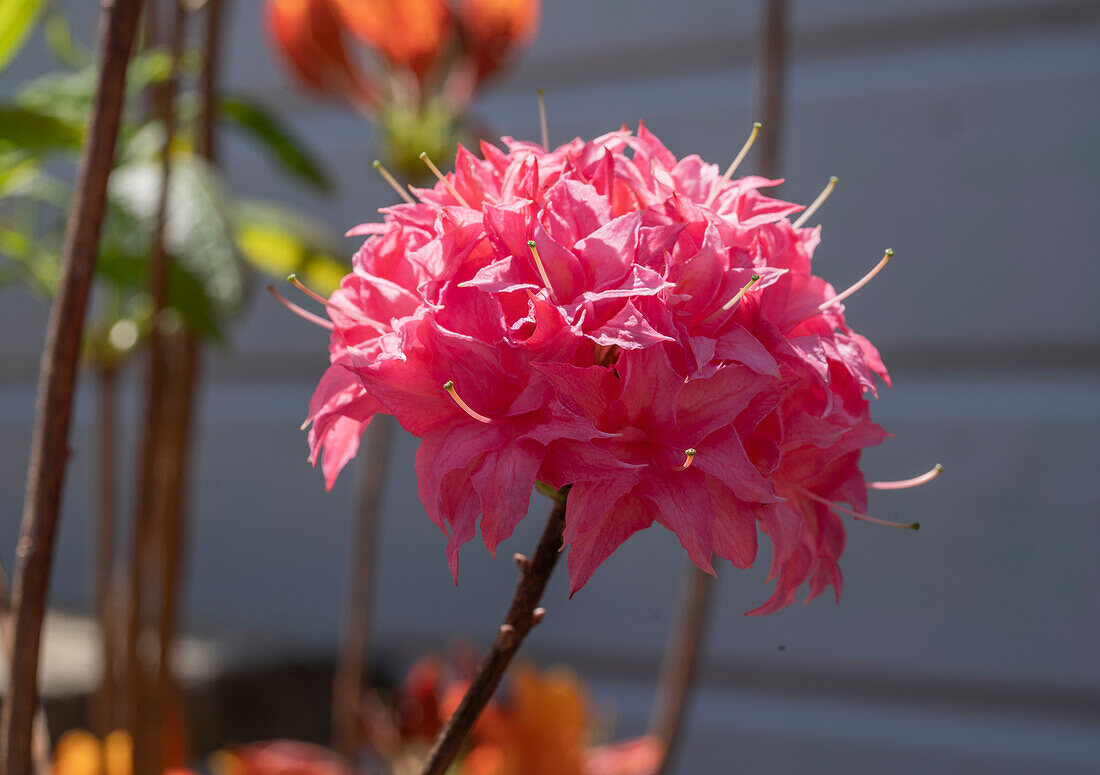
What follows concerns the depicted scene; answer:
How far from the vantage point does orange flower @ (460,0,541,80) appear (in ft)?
1.72

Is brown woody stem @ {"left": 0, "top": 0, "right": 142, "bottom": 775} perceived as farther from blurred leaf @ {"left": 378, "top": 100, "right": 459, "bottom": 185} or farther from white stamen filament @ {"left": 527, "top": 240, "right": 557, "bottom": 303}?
blurred leaf @ {"left": 378, "top": 100, "right": 459, "bottom": 185}

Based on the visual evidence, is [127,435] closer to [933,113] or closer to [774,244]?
[933,113]

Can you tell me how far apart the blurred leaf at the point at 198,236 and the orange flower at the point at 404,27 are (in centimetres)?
16

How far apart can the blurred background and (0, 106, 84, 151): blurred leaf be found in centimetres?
57

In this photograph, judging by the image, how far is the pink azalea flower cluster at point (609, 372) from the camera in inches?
6.3

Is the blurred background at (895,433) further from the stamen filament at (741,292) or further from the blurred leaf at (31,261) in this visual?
the stamen filament at (741,292)

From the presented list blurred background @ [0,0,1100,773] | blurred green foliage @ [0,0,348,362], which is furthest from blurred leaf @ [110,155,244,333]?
blurred background @ [0,0,1100,773]

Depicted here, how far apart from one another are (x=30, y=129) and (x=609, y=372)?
0.23 meters

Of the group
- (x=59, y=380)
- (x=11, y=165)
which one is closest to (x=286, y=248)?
(x=11, y=165)

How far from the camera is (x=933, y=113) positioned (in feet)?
2.78

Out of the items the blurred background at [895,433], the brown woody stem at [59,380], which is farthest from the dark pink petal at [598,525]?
the blurred background at [895,433]

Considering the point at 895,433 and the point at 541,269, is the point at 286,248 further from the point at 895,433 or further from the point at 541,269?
the point at 895,433

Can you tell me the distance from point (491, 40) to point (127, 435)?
0.82m

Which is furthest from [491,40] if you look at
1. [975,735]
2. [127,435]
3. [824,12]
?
[127,435]
